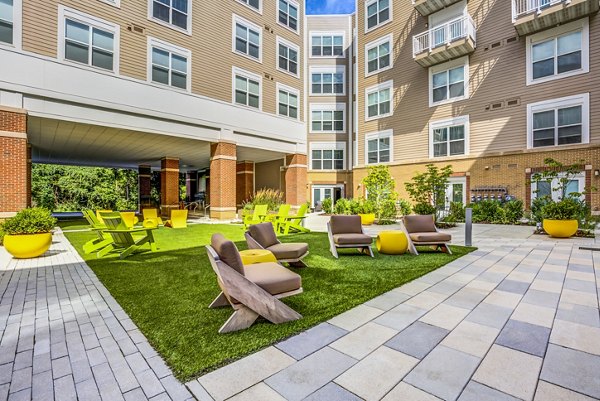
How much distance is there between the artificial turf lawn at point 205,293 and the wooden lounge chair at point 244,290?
102 millimetres

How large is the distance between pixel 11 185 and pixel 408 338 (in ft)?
39.2

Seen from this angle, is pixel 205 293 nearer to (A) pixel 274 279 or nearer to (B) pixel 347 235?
(A) pixel 274 279

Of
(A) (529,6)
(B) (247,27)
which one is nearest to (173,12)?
(B) (247,27)

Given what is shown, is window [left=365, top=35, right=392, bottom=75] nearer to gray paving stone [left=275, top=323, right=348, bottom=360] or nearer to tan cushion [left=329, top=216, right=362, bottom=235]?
tan cushion [left=329, top=216, right=362, bottom=235]

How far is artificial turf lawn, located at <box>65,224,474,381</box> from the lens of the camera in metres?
2.73

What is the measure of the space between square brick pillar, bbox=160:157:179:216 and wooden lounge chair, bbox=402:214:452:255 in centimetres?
1435

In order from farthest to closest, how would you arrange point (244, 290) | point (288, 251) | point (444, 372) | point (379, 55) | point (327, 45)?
1. point (327, 45)
2. point (379, 55)
3. point (288, 251)
4. point (244, 290)
5. point (444, 372)

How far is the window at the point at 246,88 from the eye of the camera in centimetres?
1536

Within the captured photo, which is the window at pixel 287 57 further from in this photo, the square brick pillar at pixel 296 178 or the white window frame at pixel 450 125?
the white window frame at pixel 450 125

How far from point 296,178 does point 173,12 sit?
10241 mm

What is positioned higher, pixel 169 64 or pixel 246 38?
pixel 246 38

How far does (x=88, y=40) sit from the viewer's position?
429 inches

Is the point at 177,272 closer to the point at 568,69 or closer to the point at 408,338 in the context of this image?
the point at 408,338

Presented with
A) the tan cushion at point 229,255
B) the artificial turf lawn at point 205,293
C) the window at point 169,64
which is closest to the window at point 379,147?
the window at point 169,64
